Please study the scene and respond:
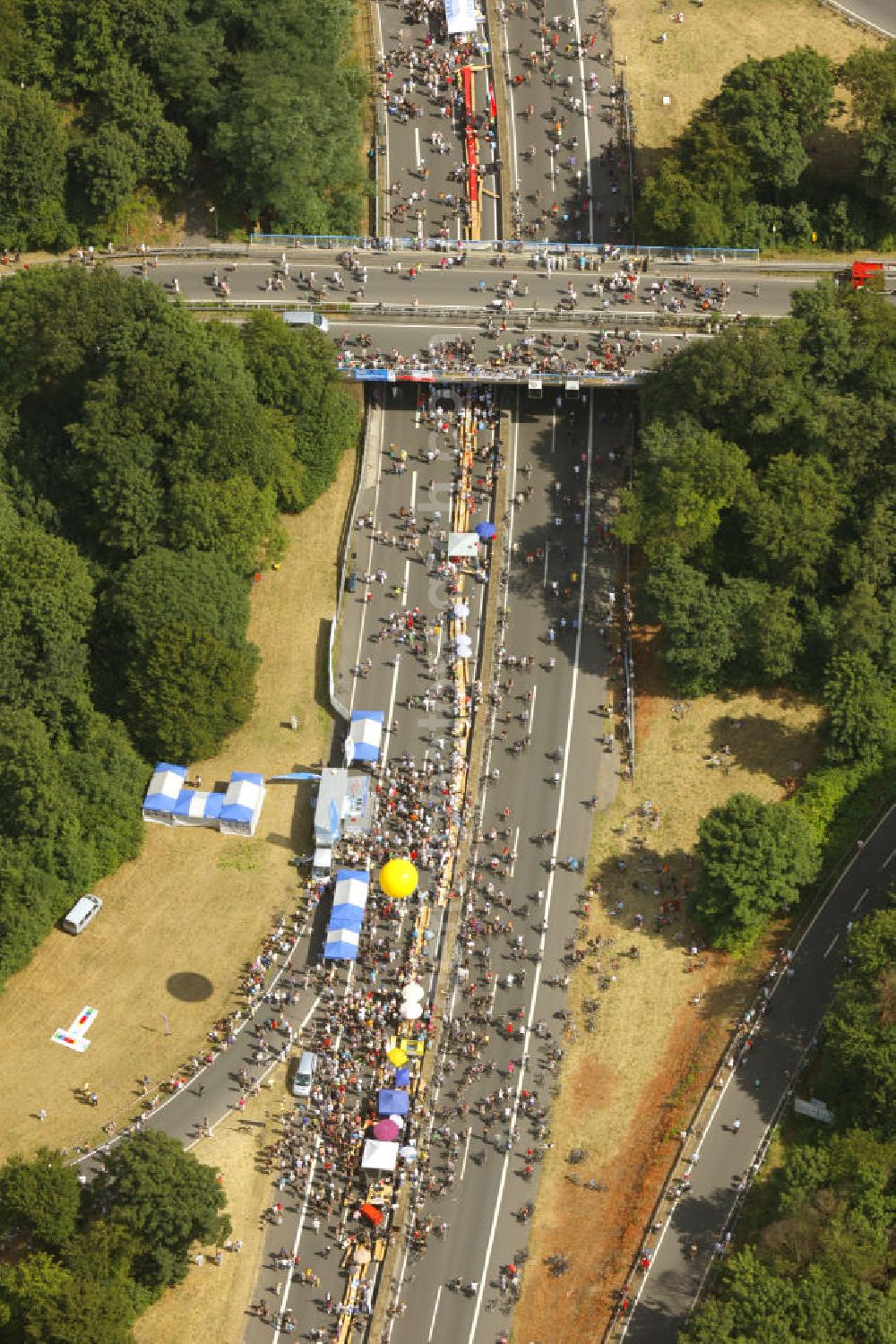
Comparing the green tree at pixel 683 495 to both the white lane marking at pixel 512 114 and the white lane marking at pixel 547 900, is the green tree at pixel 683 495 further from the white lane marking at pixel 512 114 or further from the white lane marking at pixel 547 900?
the white lane marking at pixel 512 114

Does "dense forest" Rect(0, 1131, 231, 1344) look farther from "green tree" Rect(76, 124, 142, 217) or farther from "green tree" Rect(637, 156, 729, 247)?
"green tree" Rect(637, 156, 729, 247)

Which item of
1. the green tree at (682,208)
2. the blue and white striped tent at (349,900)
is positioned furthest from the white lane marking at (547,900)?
the green tree at (682,208)

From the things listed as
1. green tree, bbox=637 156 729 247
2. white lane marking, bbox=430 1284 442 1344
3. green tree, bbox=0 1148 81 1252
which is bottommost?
white lane marking, bbox=430 1284 442 1344

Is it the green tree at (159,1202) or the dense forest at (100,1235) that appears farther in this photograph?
the green tree at (159,1202)

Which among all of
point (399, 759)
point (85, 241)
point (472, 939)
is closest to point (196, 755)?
point (399, 759)

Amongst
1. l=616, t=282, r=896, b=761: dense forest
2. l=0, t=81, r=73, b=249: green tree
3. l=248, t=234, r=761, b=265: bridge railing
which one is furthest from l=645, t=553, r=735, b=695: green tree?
l=0, t=81, r=73, b=249: green tree

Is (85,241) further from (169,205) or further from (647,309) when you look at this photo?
(647,309)
